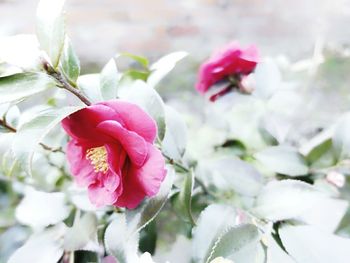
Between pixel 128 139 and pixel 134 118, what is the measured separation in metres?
0.03

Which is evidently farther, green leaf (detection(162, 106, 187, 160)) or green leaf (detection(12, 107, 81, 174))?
green leaf (detection(162, 106, 187, 160))

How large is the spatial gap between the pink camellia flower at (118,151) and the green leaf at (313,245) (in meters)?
0.21

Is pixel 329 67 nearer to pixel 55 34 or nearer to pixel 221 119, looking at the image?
pixel 221 119

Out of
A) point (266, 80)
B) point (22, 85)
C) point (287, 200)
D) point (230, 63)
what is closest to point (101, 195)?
point (22, 85)

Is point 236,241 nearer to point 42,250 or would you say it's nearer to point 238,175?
point 238,175

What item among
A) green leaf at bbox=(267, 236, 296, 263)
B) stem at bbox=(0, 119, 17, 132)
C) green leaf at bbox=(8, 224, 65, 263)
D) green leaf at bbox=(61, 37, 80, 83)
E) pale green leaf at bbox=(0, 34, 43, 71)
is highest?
pale green leaf at bbox=(0, 34, 43, 71)

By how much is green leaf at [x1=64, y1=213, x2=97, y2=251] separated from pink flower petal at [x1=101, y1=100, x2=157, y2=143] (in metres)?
0.23

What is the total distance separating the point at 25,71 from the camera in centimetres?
54

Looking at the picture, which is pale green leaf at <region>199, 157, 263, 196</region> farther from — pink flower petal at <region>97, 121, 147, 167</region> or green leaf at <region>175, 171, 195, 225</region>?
pink flower petal at <region>97, 121, 147, 167</region>

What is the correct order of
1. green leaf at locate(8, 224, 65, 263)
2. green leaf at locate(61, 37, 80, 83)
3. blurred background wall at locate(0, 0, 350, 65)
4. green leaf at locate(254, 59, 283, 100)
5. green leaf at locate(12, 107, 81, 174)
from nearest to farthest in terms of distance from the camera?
1. green leaf at locate(12, 107, 81, 174)
2. green leaf at locate(61, 37, 80, 83)
3. green leaf at locate(8, 224, 65, 263)
4. green leaf at locate(254, 59, 283, 100)
5. blurred background wall at locate(0, 0, 350, 65)

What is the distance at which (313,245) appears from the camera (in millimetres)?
640

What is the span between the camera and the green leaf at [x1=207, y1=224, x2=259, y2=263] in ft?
1.94

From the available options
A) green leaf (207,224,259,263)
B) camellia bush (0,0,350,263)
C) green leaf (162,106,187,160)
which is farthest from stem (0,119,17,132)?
green leaf (207,224,259,263)

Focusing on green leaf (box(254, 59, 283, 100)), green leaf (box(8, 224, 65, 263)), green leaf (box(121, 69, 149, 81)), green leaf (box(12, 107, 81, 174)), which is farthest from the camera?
green leaf (box(254, 59, 283, 100))
